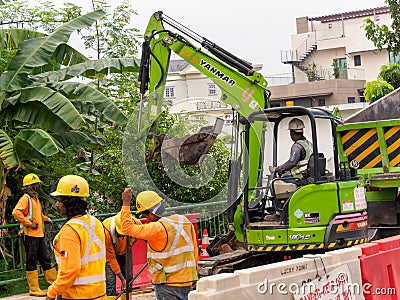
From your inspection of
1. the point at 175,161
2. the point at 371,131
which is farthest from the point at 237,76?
the point at 371,131

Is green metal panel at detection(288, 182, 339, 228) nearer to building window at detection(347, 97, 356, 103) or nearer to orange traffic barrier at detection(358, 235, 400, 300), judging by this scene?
orange traffic barrier at detection(358, 235, 400, 300)

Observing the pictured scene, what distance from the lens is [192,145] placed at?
8.91 metres

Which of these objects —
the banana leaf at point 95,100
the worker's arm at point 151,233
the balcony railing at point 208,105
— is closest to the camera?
the worker's arm at point 151,233

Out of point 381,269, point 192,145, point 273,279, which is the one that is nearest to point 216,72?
point 192,145

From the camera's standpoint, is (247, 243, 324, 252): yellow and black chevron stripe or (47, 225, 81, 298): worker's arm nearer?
(47, 225, 81, 298): worker's arm

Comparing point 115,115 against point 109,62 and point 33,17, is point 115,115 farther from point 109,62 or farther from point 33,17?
point 33,17

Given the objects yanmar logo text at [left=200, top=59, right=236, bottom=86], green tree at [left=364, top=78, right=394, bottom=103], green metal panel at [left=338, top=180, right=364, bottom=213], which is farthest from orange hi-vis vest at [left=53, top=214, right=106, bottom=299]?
green tree at [left=364, top=78, right=394, bottom=103]

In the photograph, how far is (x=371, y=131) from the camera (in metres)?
10.8

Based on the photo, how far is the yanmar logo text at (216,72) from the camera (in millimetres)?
9656

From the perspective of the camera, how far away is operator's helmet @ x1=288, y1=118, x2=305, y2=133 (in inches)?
343

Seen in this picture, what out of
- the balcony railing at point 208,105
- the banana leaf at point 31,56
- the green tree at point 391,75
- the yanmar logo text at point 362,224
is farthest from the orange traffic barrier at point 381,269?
the green tree at point 391,75

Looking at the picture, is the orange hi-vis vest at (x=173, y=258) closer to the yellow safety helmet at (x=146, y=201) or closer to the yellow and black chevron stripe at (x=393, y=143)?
the yellow safety helmet at (x=146, y=201)

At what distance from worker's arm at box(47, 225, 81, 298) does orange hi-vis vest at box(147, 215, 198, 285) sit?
1.41 metres

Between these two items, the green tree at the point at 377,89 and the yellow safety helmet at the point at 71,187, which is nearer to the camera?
the yellow safety helmet at the point at 71,187
